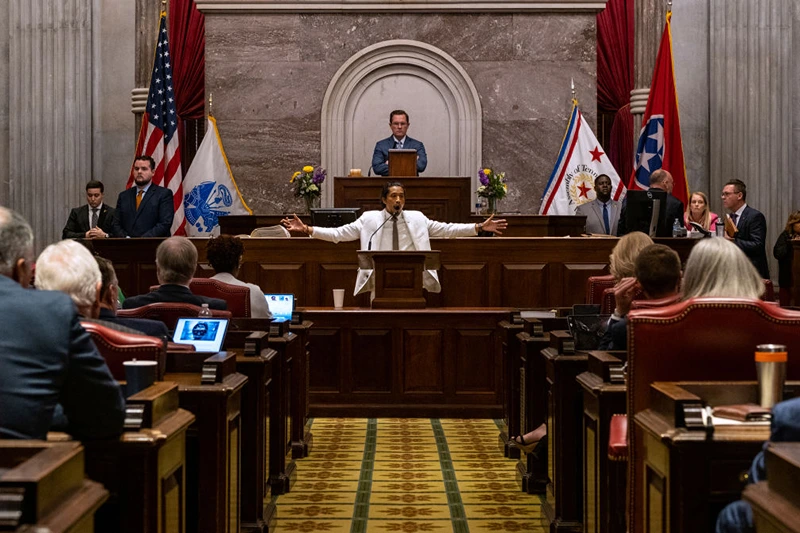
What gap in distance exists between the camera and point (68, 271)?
3533mm

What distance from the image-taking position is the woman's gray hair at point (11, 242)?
2809 mm

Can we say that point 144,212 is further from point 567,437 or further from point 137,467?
point 137,467

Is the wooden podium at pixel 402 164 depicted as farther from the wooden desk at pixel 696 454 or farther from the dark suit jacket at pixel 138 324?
the wooden desk at pixel 696 454

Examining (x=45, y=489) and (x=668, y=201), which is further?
(x=668, y=201)

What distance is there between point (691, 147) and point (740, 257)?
10689mm

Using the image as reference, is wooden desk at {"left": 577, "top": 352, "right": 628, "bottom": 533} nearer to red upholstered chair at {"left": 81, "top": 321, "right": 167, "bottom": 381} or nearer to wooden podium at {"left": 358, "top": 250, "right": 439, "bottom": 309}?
red upholstered chair at {"left": 81, "top": 321, "right": 167, "bottom": 381}

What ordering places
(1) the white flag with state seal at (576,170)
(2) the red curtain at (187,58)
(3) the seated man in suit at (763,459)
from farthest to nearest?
1. (2) the red curtain at (187,58)
2. (1) the white flag with state seal at (576,170)
3. (3) the seated man in suit at (763,459)

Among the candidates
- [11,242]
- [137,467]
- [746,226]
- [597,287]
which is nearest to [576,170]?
[746,226]

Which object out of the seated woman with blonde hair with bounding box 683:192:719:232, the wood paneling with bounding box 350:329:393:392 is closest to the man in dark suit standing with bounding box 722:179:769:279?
the seated woman with blonde hair with bounding box 683:192:719:232

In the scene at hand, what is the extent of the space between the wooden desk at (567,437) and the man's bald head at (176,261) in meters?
1.81

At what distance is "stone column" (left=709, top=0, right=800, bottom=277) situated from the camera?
12984mm

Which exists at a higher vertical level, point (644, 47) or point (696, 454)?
point (644, 47)

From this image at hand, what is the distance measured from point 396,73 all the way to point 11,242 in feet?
37.6

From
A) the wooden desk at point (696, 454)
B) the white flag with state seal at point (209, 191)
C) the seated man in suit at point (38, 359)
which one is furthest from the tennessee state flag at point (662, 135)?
the seated man in suit at point (38, 359)
